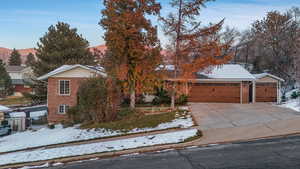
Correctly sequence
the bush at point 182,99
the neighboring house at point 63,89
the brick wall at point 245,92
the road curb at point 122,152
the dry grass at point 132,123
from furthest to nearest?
1. the neighboring house at point 63,89
2. the brick wall at point 245,92
3. the bush at point 182,99
4. the dry grass at point 132,123
5. the road curb at point 122,152

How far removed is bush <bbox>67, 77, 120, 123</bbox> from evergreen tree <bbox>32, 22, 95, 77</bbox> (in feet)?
59.4

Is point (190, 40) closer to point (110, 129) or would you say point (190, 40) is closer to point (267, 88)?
point (110, 129)

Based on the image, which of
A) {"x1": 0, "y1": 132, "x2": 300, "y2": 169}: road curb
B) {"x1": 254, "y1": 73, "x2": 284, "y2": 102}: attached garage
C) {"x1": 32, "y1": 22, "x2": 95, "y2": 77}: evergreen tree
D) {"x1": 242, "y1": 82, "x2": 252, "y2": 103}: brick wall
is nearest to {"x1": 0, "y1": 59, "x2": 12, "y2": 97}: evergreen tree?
{"x1": 32, "y1": 22, "x2": 95, "y2": 77}: evergreen tree

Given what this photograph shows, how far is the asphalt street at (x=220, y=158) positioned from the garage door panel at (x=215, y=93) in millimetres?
12200

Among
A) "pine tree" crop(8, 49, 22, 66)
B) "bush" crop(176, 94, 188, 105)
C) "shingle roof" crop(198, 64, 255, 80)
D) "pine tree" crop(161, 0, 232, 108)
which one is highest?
"pine tree" crop(8, 49, 22, 66)

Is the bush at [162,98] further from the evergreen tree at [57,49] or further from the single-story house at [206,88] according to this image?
the evergreen tree at [57,49]

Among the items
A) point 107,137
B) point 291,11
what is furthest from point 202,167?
point 291,11

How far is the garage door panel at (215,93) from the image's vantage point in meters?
21.3

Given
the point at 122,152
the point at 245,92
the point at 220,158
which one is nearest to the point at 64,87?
the point at 122,152

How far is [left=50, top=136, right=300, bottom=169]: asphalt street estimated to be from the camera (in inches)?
264

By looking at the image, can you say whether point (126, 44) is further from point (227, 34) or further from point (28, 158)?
point (227, 34)

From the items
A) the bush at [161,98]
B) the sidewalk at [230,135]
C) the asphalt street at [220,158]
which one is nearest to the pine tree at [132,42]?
the bush at [161,98]

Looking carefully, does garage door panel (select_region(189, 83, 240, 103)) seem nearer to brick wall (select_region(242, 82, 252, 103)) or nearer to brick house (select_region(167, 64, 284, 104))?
brick house (select_region(167, 64, 284, 104))

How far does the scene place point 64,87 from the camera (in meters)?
21.6
